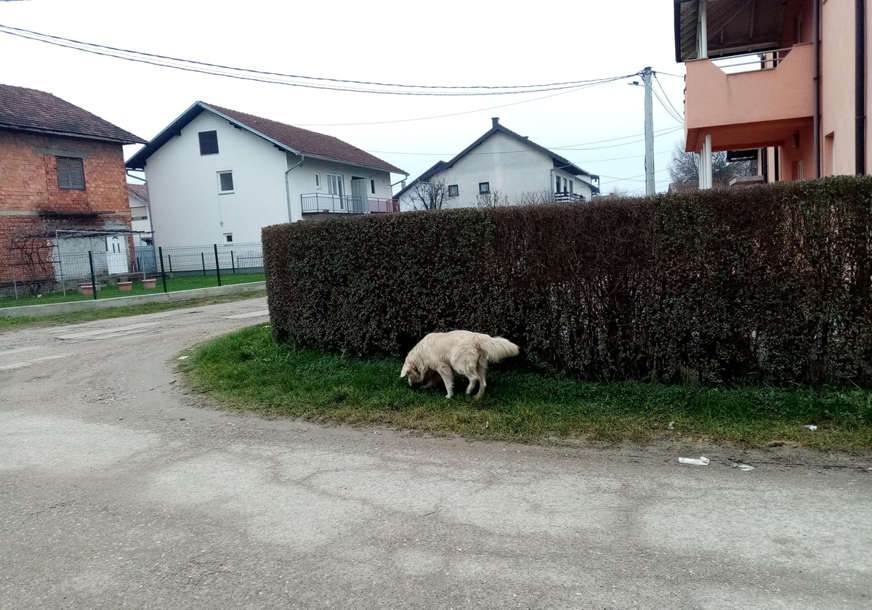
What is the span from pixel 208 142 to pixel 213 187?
8.70 feet

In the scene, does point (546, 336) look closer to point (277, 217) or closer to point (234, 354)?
point (234, 354)

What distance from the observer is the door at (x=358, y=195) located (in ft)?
139

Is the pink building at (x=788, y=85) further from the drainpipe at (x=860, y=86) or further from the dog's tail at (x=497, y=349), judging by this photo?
the dog's tail at (x=497, y=349)

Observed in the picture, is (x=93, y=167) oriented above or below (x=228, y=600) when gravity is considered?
above

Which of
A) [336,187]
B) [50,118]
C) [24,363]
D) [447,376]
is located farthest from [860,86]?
[336,187]

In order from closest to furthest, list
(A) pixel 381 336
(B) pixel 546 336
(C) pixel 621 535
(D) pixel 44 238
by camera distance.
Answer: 1. (C) pixel 621 535
2. (B) pixel 546 336
3. (A) pixel 381 336
4. (D) pixel 44 238

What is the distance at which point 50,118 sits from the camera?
2783cm

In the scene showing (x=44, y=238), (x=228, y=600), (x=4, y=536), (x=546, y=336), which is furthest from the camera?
(x=44, y=238)

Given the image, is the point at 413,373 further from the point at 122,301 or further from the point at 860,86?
the point at 122,301

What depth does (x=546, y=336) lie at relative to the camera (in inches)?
268

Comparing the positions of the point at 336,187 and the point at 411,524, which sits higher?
the point at 336,187

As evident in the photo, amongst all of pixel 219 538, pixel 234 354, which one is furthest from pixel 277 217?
pixel 219 538

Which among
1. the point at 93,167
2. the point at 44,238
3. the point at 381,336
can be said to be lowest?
the point at 381,336

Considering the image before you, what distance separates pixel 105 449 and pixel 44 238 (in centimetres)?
2492
